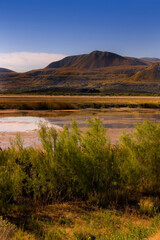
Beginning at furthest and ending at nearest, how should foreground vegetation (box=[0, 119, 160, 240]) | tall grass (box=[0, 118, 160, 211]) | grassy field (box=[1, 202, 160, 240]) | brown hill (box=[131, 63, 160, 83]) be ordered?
brown hill (box=[131, 63, 160, 83]) < tall grass (box=[0, 118, 160, 211]) < foreground vegetation (box=[0, 119, 160, 240]) < grassy field (box=[1, 202, 160, 240])

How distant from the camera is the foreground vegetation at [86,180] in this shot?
8.41 meters

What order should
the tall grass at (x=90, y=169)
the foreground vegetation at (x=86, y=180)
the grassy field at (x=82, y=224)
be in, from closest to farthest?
the grassy field at (x=82, y=224) < the foreground vegetation at (x=86, y=180) < the tall grass at (x=90, y=169)

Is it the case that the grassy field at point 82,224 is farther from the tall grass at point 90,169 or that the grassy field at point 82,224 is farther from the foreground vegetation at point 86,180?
the tall grass at point 90,169

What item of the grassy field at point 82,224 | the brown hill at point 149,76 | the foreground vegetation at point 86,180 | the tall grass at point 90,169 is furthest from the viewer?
the brown hill at point 149,76

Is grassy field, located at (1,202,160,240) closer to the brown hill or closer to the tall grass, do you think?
the tall grass

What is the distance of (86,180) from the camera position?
376 inches

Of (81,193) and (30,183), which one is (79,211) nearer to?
(81,193)

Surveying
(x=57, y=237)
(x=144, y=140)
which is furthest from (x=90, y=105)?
(x=57, y=237)

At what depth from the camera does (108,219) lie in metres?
8.12

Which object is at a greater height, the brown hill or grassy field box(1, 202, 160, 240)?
→ the brown hill

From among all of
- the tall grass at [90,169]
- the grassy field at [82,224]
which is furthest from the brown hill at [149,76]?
the grassy field at [82,224]

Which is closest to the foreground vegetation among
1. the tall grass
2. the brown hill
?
the tall grass

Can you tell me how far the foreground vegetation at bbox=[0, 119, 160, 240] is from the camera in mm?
8406

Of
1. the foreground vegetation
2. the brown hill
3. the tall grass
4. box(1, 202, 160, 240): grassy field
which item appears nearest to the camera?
box(1, 202, 160, 240): grassy field
